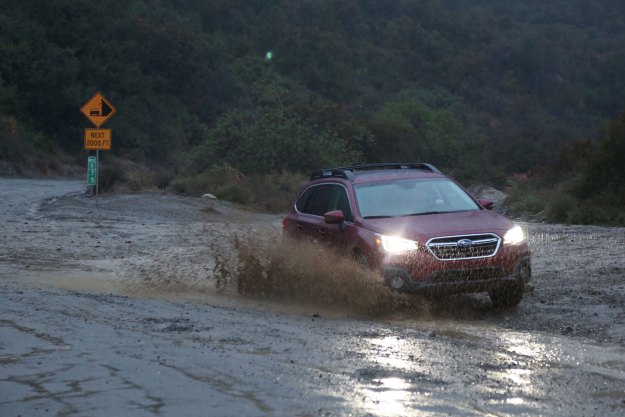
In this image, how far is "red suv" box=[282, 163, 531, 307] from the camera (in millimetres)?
10320

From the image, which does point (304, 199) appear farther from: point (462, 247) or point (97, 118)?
point (97, 118)

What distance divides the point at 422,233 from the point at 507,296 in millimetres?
1094

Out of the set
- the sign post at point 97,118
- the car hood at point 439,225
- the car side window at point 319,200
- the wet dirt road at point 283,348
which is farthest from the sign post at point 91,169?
the car hood at point 439,225

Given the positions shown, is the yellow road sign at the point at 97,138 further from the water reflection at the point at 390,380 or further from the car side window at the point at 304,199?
the water reflection at the point at 390,380

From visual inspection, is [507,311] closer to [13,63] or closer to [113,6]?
[13,63]

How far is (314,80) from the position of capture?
264 feet

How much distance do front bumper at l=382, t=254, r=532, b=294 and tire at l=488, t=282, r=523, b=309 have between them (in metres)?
0.13

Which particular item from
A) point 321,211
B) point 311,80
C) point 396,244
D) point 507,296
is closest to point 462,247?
point 396,244

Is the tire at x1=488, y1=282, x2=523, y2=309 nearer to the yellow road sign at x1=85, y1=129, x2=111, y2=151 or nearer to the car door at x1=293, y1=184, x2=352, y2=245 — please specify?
the car door at x1=293, y1=184, x2=352, y2=245

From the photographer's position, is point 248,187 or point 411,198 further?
point 248,187

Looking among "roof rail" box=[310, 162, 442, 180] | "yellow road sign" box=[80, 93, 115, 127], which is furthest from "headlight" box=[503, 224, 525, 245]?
"yellow road sign" box=[80, 93, 115, 127]

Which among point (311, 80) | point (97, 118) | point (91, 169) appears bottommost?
point (91, 169)

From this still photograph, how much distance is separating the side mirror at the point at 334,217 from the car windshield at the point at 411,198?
0.77 feet

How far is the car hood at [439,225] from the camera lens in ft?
34.4
